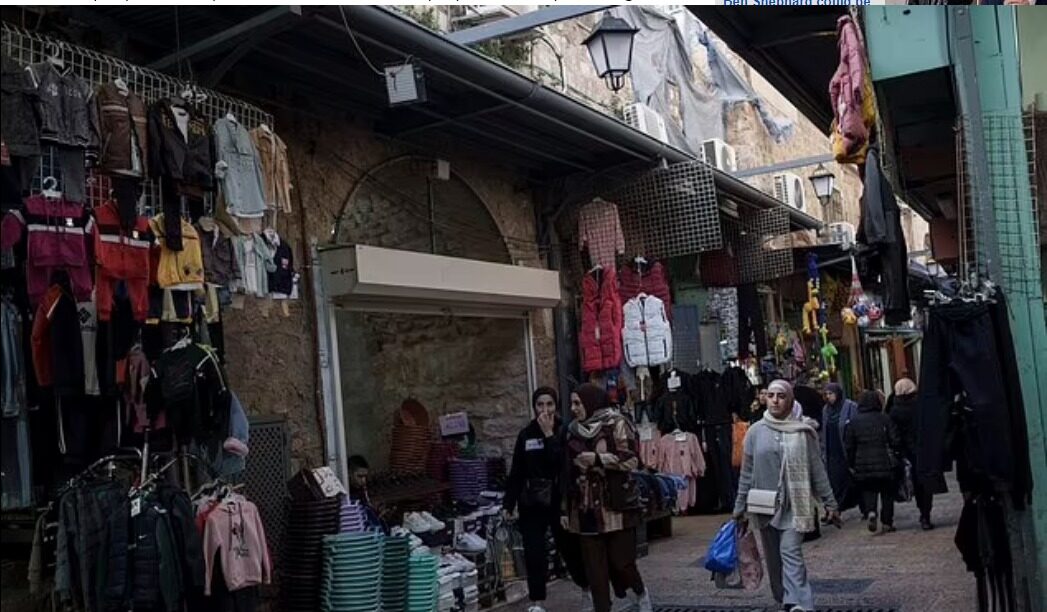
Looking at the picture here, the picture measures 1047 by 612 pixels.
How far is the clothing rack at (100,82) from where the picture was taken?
14.9ft

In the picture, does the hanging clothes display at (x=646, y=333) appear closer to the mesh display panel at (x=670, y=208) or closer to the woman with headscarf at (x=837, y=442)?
the mesh display panel at (x=670, y=208)

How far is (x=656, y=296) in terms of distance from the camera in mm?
10891

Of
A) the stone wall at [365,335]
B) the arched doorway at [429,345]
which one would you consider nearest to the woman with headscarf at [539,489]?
the stone wall at [365,335]

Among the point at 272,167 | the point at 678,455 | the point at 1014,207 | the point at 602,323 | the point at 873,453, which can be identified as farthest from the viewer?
the point at 678,455

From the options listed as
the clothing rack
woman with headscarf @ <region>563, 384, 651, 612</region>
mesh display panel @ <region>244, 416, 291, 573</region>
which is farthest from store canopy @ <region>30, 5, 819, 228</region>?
woman with headscarf @ <region>563, 384, 651, 612</region>

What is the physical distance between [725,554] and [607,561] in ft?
2.74

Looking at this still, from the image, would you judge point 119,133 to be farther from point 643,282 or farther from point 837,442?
point 837,442

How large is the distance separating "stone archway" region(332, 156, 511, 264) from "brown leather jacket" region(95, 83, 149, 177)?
3.80 m

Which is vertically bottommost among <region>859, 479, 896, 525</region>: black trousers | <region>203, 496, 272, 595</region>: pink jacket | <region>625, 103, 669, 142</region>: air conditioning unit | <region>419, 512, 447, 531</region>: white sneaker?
<region>859, 479, 896, 525</region>: black trousers

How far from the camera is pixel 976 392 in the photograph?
16.5 feet

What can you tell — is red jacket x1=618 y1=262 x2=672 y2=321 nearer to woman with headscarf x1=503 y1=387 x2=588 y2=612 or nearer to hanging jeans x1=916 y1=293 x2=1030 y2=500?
woman with headscarf x1=503 y1=387 x2=588 y2=612

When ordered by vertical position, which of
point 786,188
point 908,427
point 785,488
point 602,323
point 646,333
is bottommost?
point 908,427

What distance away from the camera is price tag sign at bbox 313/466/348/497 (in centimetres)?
693

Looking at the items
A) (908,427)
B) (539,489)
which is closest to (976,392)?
(539,489)
